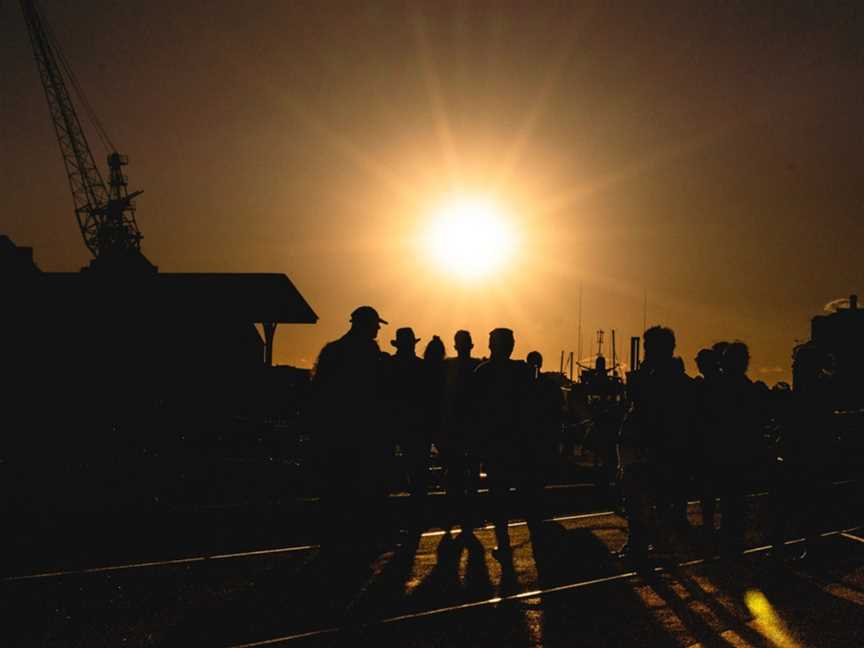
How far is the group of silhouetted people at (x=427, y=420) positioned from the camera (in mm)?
7715

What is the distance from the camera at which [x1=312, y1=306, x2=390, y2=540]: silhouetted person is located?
7680mm

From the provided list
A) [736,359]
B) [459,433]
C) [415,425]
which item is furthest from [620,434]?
[415,425]

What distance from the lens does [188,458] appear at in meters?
18.4

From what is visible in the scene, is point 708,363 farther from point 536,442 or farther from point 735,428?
point 536,442

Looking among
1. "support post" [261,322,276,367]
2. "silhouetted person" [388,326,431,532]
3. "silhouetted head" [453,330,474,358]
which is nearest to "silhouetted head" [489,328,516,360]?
"silhouetted person" [388,326,431,532]

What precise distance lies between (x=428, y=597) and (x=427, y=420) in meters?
3.50

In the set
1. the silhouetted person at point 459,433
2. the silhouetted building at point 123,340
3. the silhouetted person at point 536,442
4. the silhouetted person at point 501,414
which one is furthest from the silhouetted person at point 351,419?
the silhouetted building at point 123,340

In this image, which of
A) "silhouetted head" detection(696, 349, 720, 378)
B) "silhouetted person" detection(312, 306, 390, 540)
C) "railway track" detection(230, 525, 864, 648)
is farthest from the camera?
"silhouetted head" detection(696, 349, 720, 378)

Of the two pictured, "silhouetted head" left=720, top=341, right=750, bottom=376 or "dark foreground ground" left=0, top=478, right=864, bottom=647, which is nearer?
"dark foreground ground" left=0, top=478, right=864, bottom=647

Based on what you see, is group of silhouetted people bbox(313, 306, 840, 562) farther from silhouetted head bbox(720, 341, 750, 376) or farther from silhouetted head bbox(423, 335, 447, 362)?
silhouetted head bbox(423, 335, 447, 362)

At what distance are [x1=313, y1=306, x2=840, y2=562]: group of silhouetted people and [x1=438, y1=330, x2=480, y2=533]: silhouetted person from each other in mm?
41

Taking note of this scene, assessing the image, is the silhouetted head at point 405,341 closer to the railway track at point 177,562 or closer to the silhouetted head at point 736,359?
the railway track at point 177,562

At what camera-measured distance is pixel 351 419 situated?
25.3 ft

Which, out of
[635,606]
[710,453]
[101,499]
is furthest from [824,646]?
[101,499]
